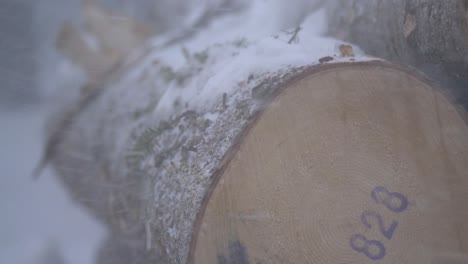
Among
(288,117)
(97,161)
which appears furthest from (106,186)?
(288,117)

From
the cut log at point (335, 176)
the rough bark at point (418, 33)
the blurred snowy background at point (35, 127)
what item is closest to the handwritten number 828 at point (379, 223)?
the cut log at point (335, 176)

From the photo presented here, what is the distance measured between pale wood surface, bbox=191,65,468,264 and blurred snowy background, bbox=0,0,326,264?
1.99 ft

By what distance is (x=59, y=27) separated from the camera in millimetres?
1474

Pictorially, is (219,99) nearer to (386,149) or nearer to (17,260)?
(386,149)

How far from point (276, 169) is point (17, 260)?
95cm

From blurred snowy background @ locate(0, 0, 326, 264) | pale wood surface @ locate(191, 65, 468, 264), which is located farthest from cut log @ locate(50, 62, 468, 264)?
blurred snowy background @ locate(0, 0, 326, 264)

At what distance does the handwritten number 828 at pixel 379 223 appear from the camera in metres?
0.75

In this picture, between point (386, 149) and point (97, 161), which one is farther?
point (97, 161)

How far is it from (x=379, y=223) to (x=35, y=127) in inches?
42.5

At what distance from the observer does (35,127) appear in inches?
54.4

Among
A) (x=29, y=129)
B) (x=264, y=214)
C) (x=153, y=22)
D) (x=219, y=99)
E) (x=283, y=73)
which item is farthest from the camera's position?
(x=153, y=22)

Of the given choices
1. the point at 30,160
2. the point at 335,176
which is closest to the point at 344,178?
the point at 335,176

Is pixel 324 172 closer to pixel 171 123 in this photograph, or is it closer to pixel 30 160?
pixel 171 123

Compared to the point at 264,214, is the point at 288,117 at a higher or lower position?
higher
